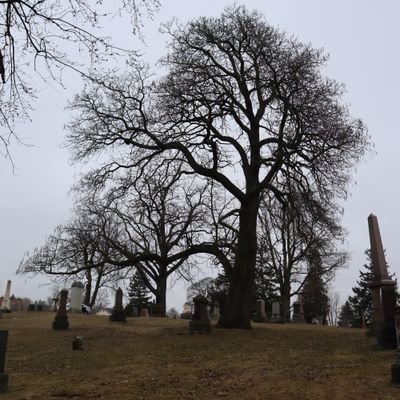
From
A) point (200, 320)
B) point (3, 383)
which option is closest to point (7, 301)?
point (200, 320)

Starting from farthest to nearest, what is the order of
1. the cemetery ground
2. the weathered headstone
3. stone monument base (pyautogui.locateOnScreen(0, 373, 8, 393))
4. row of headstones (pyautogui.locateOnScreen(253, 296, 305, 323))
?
the weathered headstone → row of headstones (pyautogui.locateOnScreen(253, 296, 305, 323)) → stone monument base (pyautogui.locateOnScreen(0, 373, 8, 393)) → the cemetery ground

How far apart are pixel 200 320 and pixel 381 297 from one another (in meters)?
6.69

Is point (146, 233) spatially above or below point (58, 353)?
above

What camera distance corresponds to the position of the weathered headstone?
1467 inches

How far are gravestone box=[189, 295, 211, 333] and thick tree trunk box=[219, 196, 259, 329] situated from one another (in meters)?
1.06

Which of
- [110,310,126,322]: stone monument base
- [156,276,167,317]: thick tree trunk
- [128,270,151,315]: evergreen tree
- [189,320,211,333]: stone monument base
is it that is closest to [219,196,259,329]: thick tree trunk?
[189,320,211,333]: stone monument base

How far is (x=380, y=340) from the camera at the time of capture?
37.9 ft

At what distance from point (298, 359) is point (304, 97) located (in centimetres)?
890

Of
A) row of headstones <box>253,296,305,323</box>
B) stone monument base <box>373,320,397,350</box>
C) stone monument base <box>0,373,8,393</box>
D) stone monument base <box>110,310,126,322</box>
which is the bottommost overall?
stone monument base <box>0,373,8,393</box>

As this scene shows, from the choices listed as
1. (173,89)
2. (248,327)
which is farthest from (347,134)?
(248,327)

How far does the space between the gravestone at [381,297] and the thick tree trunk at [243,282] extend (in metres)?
5.73

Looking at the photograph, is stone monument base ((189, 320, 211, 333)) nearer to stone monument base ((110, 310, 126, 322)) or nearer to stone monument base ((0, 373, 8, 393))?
stone monument base ((0, 373, 8, 393))

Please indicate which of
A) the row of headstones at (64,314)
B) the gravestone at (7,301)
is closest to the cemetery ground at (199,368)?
the row of headstones at (64,314)

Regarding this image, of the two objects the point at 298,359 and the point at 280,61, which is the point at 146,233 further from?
the point at 298,359
